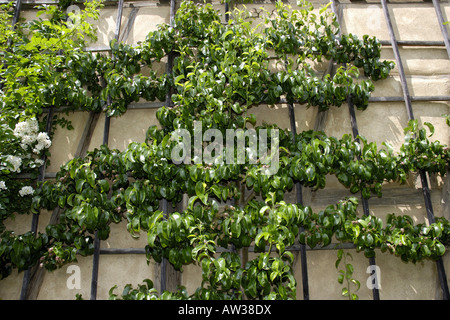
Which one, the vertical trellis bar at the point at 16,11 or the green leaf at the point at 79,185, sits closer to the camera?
the green leaf at the point at 79,185

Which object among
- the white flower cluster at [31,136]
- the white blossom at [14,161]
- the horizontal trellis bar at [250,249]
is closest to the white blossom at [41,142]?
the white flower cluster at [31,136]

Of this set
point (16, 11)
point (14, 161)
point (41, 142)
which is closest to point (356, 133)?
point (41, 142)

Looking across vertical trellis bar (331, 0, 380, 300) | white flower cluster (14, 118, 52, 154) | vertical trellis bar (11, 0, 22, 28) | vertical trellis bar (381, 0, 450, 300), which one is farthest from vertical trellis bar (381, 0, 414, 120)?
vertical trellis bar (11, 0, 22, 28)

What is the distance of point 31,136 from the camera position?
2584 mm

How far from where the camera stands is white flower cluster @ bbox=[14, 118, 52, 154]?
2.56m

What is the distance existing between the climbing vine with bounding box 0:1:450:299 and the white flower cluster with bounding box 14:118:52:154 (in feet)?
0.36

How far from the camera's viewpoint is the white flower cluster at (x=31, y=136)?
2.56 meters

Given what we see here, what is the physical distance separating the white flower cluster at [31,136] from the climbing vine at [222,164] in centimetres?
11

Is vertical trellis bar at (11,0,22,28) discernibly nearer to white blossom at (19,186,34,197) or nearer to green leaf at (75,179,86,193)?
white blossom at (19,186,34,197)

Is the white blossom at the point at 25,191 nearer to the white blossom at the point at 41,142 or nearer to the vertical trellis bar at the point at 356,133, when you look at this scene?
the white blossom at the point at 41,142

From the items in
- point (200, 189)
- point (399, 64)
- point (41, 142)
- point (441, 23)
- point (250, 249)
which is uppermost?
point (441, 23)

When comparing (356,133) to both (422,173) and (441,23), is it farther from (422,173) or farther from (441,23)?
(441,23)

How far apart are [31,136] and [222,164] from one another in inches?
47.6
